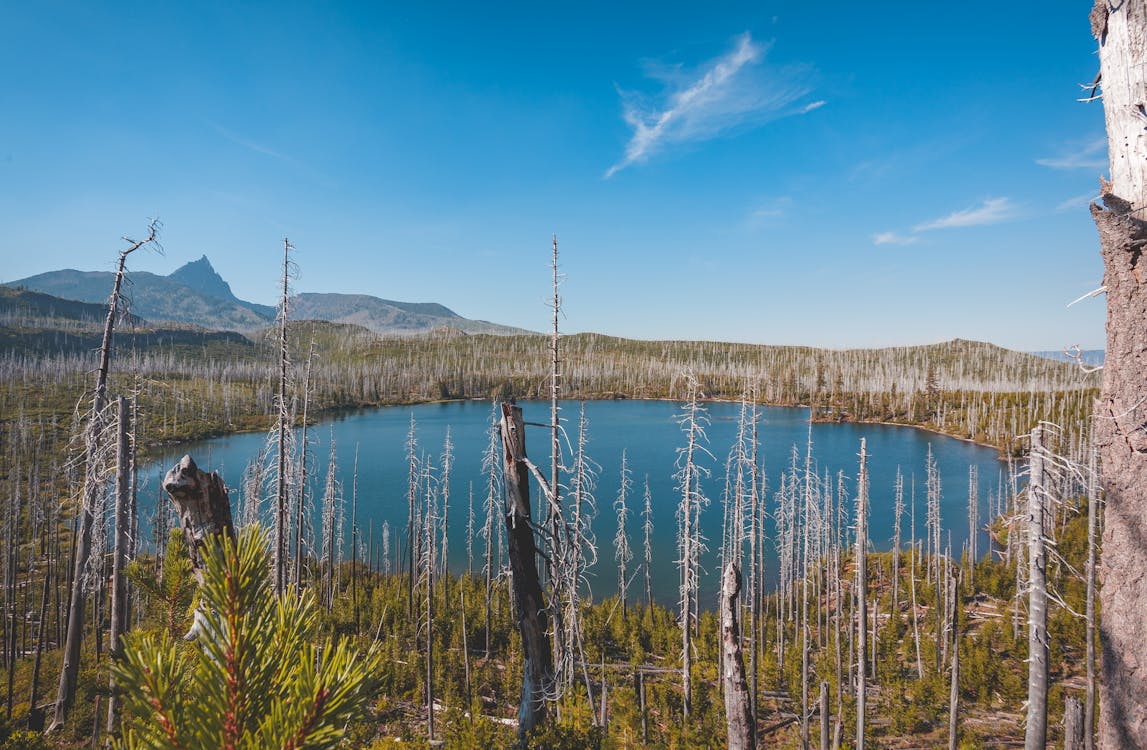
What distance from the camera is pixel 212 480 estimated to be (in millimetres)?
2031

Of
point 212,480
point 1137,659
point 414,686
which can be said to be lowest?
point 414,686

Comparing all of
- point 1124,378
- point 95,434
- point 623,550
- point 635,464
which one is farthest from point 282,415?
point 635,464

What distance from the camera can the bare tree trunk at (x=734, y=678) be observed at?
4.49 metres

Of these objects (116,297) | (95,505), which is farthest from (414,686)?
(116,297)

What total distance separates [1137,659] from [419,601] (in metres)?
30.7

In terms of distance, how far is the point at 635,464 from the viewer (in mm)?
64812

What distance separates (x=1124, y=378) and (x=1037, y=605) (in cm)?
794

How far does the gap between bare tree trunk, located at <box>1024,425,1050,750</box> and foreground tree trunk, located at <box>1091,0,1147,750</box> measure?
21.6 ft

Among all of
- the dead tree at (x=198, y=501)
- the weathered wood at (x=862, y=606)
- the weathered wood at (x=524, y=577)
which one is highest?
the dead tree at (x=198, y=501)

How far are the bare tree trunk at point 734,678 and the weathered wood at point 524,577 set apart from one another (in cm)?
175

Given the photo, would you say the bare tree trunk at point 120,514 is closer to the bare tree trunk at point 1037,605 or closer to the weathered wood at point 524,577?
the weathered wood at point 524,577

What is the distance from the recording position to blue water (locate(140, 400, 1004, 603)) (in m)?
42.1

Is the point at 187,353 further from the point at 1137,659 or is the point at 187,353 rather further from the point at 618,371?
the point at 1137,659

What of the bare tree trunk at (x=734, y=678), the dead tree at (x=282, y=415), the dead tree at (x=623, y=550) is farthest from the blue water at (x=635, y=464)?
the bare tree trunk at (x=734, y=678)
